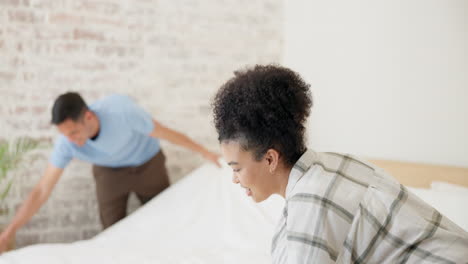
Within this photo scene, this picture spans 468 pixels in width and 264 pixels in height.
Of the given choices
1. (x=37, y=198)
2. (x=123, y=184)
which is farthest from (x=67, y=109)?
(x=123, y=184)

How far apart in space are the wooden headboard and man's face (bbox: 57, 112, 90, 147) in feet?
4.85

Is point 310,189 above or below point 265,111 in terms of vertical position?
below

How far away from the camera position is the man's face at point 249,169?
3.78 ft

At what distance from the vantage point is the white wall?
7.09 ft

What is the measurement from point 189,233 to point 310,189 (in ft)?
4.63

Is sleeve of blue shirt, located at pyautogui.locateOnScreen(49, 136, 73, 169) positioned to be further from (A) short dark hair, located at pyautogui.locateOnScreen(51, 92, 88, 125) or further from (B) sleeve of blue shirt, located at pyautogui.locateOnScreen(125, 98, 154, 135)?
(B) sleeve of blue shirt, located at pyautogui.locateOnScreen(125, 98, 154, 135)

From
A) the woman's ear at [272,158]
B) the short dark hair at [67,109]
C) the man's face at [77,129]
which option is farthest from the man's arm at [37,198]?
the woman's ear at [272,158]

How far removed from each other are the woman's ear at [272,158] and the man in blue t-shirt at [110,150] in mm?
1407

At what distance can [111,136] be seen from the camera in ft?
8.23

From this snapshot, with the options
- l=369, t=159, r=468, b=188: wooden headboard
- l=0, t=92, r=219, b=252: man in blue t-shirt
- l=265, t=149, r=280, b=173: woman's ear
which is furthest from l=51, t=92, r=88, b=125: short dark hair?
l=369, t=159, r=468, b=188: wooden headboard

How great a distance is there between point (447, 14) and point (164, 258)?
1648 mm

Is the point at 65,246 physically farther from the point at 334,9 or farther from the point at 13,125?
the point at 334,9

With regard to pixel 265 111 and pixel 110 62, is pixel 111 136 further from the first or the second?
pixel 265 111

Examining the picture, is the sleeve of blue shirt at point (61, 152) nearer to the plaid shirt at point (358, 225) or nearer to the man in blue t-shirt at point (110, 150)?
the man in blue t-shirt at point (110, 150)
